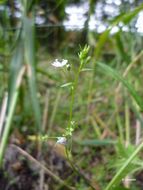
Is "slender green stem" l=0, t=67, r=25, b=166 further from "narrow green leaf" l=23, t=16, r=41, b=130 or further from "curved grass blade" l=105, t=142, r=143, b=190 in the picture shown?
"curved grass blade" l=105, t=142, r=143, b=190

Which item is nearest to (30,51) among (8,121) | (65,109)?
(8,121)

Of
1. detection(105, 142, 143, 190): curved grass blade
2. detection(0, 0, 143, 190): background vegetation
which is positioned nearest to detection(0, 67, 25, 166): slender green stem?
detection(0, 0, 143, 190): background vegetation

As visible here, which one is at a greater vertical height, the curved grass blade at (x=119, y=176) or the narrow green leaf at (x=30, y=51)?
the narrow green leaf at (x=30, y=51)

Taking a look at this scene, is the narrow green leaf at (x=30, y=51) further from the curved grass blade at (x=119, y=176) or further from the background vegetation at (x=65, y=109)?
the curved grass blade at (x=119, y=176)

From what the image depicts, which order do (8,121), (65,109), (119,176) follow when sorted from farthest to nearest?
(65,109)
(8,121)
(119,176)

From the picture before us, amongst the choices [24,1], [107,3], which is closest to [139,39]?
[107,3]

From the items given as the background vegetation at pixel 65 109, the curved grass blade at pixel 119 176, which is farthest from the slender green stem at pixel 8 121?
the curved grass blade at pixel 119 176

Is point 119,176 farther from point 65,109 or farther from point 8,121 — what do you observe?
point 65,109

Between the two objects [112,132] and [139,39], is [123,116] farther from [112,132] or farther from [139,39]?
[139,39]
